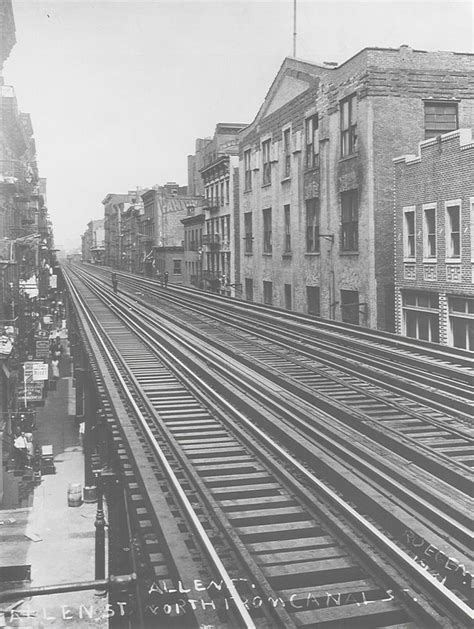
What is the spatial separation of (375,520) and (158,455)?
383 cm

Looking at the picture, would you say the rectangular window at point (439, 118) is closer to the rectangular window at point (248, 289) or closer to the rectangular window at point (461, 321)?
the rectangular window at point (461, 321)

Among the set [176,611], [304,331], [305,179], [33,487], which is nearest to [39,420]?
[33,487]

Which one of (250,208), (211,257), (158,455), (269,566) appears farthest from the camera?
→ (211,257)

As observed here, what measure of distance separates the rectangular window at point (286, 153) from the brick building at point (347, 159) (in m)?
0.05

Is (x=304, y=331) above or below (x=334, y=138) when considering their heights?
below

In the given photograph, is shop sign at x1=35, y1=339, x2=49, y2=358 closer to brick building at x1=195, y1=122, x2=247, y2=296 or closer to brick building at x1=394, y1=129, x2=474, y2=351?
brick building at x1=195, y1=122, x2=247, y2=296

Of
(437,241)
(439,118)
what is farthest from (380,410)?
(439,118)

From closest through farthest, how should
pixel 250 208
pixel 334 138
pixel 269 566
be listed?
pixel 269 566 → pixel 334 138 → pixel 250 208

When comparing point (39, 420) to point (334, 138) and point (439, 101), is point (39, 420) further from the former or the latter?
point (439, 101)

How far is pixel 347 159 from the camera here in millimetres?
27375

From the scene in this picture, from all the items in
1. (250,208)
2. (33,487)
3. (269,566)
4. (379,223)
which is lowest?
(33,487)

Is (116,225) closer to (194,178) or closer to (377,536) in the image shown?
(194,178)

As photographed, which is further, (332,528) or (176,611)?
(332,528)

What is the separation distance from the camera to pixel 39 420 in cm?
3206
